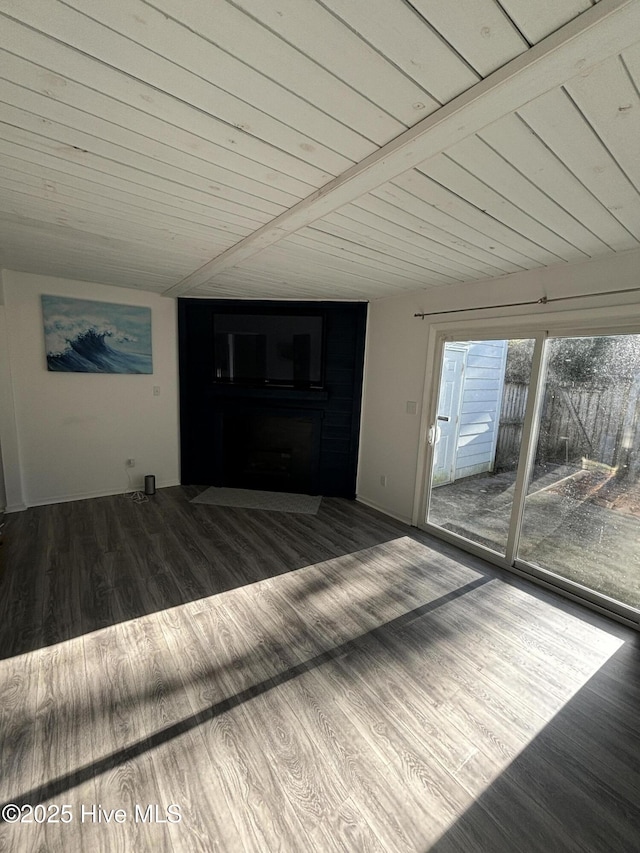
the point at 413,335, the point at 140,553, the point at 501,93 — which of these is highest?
the point at 501,93

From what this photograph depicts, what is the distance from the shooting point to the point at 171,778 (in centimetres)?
132

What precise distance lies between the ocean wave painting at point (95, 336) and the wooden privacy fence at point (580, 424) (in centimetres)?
381

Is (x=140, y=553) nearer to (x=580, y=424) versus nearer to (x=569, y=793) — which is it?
(x=569, y=793)

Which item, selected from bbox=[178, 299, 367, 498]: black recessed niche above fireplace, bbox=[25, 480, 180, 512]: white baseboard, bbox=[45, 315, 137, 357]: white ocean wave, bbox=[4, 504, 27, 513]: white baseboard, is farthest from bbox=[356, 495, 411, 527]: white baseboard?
bbox=[4, 504, 27, 513]: white baseboard

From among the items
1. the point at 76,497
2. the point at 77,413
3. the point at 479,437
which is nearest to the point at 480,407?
the point at 479,437

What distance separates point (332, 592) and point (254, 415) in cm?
248

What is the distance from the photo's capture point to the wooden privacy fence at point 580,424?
90.2 inches

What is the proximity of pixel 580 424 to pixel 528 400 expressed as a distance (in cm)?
38

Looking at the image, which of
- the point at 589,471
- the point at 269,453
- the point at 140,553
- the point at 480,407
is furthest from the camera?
the point at 269,453

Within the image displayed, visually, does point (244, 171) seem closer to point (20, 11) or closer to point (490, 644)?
point (20, 11)

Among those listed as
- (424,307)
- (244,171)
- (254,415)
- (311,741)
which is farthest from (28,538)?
(424,307)

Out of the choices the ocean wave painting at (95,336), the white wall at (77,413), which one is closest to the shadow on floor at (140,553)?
the white wall at (77,413)

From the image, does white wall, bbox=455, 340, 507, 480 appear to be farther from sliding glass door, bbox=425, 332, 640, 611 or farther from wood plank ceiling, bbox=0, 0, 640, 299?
wood plank ceiling, bbox=0, 0, 640, 299

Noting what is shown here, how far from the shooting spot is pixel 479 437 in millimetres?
3193
